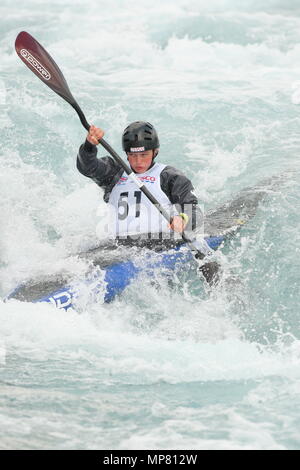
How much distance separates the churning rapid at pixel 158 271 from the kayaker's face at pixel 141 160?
73 cm

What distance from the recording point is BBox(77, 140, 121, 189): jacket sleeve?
5664 mm

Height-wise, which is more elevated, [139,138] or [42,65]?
[42,65]

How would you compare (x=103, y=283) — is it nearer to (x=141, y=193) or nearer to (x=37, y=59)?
(x=141, y=193)

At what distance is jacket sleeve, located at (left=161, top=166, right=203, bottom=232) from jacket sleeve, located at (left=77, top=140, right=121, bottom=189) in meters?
0.48

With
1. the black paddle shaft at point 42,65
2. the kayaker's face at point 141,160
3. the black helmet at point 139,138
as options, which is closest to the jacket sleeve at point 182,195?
the kayaker's face at point 141,160

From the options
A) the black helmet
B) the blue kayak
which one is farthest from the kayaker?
the blue kayak

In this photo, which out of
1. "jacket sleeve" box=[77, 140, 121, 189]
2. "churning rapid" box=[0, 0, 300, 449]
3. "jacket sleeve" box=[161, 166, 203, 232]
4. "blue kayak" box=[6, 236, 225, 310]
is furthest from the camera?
"jacket sleeve" box=[161, 166, 203, 232]

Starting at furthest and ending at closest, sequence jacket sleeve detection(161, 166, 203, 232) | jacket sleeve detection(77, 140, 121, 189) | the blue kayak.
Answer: jacket sleeve detection(161, 166, 203, 232)
jacket sleeve detection(77, 140, 121, 189)
the blue kayak

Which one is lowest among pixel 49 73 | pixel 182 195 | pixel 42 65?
pixel 182 195

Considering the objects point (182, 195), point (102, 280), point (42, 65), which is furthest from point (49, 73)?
point (102, 280)

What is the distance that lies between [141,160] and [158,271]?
1.03 metres

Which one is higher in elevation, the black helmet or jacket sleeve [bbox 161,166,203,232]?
the black helmet

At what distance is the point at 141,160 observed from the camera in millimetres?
5883

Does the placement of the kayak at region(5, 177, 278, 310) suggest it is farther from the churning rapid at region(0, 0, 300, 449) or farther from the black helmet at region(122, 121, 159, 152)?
the black helmet at region(122, 121, 159, 152)
